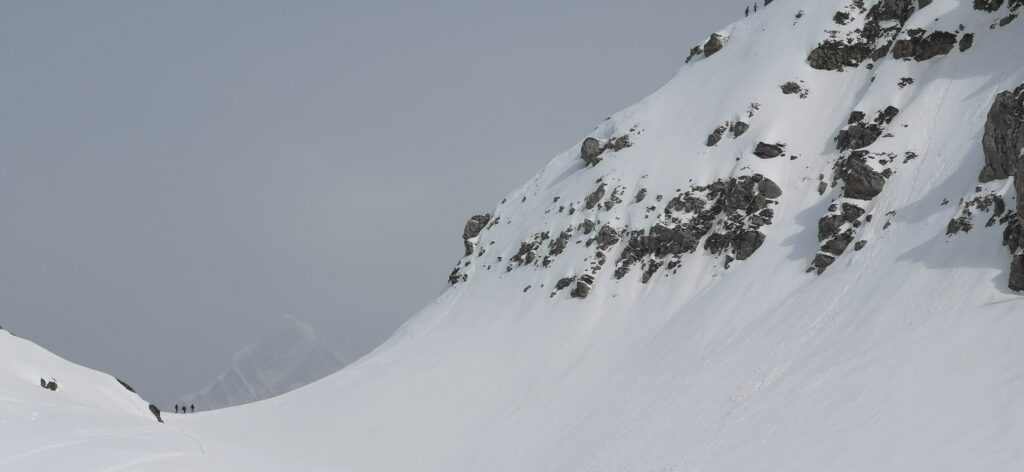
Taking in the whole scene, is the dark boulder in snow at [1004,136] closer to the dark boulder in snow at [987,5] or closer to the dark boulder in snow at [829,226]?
the dark boulder in snow at [829,226]

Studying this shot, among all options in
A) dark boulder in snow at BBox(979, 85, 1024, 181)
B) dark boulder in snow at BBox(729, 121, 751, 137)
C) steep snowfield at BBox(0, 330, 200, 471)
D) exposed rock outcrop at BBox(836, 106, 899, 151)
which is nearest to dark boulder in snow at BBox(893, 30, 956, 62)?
exposed rock outcrop at BBox(836, 106, 899, 151)

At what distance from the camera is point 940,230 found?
118 feet

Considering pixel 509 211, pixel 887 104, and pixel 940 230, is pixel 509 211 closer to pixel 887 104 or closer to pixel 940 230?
pixel 887 104

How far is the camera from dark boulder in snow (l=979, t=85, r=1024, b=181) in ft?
112

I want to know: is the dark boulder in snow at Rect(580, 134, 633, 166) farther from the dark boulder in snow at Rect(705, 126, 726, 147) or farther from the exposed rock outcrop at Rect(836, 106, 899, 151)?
the exposed rock outcrop at Rect(836, 106, 899, 151)

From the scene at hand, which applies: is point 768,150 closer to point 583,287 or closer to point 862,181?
point 862,181

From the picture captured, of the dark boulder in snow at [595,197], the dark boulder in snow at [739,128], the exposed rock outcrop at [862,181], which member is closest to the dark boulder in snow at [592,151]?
the dark boulder in snow at [595,197]

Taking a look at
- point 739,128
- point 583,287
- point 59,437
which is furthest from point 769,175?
point 59,437

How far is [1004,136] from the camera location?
34656mm

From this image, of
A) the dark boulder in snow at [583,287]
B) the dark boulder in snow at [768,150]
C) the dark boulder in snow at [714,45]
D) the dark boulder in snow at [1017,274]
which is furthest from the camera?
the dark boulder in snow at [714,45]

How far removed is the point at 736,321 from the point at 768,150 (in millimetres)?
18017

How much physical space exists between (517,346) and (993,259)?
103ft

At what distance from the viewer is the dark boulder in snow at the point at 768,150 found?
53775 mm

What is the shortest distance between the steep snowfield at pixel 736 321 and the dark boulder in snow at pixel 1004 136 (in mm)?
976
